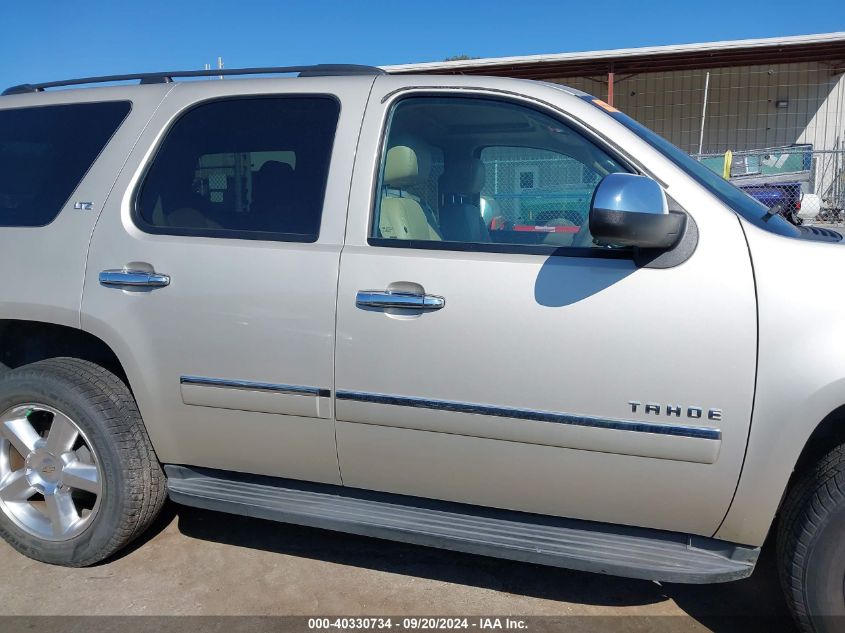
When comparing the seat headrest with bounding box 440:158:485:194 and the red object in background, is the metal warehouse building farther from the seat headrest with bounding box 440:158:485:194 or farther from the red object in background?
the red object in background

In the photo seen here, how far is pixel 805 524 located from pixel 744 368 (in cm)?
53

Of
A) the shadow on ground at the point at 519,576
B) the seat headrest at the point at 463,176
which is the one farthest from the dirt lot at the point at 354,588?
the seat headrest at the point at 463,176

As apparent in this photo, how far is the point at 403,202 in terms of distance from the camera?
2.53 meters

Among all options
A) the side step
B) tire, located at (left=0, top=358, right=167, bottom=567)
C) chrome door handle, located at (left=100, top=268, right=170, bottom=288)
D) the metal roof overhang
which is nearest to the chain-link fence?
the metal roof overhang

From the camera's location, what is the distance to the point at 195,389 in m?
2.53

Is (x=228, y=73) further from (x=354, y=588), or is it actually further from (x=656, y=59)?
(x=656, y=59)

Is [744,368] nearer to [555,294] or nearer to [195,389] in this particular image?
[555,294]

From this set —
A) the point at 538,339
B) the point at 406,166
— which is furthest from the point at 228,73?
the point at 538,339

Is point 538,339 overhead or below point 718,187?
below

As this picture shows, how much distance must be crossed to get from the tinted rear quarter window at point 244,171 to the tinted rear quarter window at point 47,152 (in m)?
0.34

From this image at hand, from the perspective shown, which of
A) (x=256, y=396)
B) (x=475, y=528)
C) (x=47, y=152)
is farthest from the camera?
(x=47, y=152)

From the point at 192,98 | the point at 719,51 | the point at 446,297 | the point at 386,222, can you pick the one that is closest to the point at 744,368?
the point at 446,297

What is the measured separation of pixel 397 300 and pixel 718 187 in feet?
4.02

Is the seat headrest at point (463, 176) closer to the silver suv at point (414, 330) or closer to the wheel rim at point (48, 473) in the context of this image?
the silver suv at point (414, 330)
